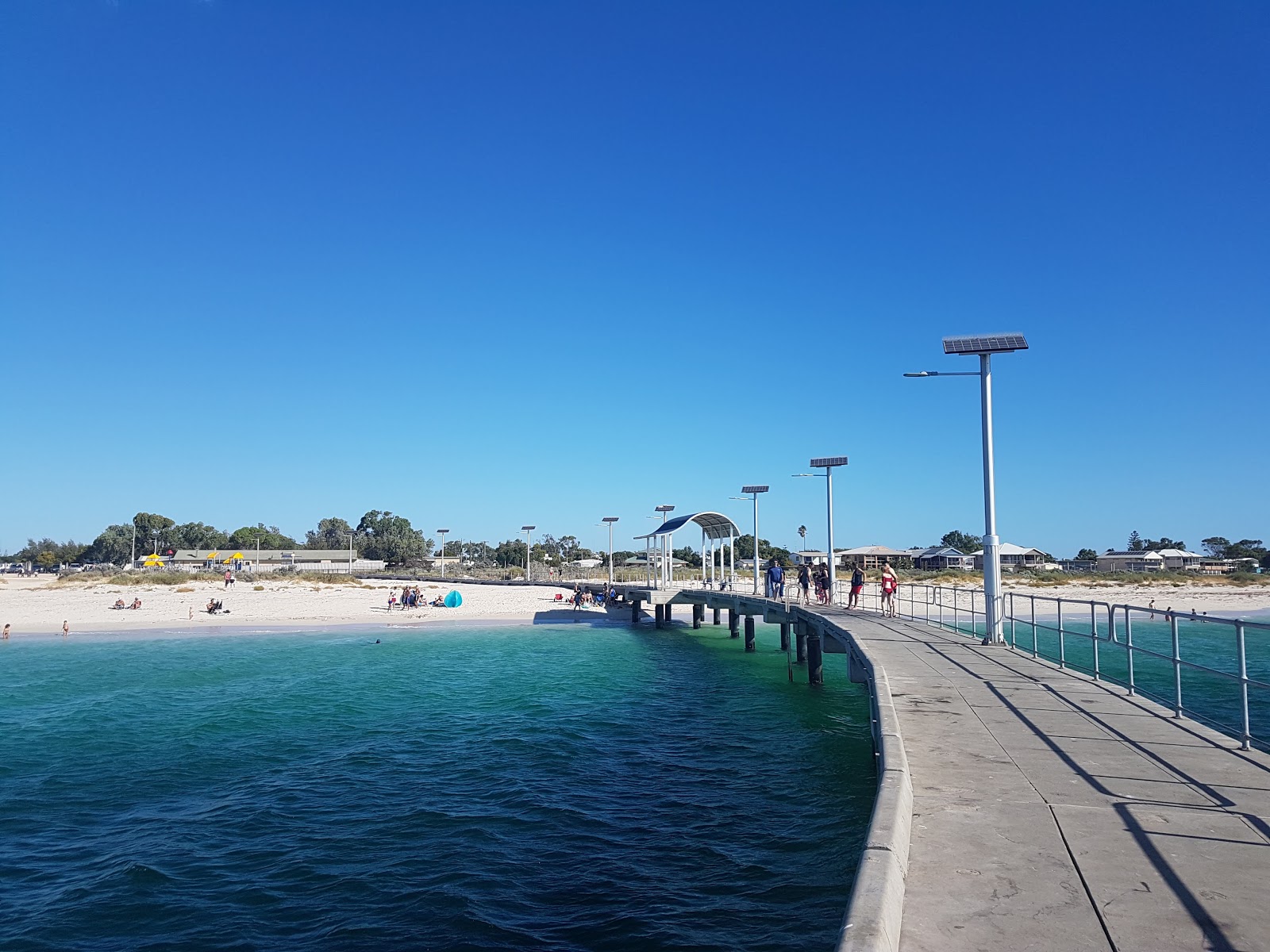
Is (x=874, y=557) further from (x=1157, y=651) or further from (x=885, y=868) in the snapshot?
(x=885, y=868)

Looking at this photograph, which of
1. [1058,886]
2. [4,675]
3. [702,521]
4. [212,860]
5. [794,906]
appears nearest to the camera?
[1058,886]

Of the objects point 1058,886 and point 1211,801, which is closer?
point 1058,886

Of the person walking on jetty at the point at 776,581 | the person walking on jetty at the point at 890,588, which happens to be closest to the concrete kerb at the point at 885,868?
the person walking on jetty at the point at 890,588

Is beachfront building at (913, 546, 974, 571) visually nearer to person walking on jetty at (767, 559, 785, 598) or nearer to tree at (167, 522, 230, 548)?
person walking on jetty at (767, 559, 785, 598)

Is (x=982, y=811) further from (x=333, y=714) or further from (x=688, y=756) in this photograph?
(x=333, y=714)

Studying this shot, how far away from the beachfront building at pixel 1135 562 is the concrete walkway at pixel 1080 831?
278 ft

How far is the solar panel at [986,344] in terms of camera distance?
1593 centimetres

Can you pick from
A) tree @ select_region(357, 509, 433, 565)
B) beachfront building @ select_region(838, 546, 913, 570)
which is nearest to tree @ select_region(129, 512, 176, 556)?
tree @ select_region(357, 509, 433, 565)

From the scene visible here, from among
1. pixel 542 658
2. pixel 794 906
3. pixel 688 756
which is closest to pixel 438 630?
pixel 542 658

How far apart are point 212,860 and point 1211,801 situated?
1080 cm

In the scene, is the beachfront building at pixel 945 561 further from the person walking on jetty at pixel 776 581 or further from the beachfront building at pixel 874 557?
A: the person walking on jetty at pixel 776 581

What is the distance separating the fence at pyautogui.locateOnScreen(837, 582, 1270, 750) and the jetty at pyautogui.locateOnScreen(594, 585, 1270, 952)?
77cm

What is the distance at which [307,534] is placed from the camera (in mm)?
146875

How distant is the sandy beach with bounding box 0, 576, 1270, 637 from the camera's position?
43.8 meters
